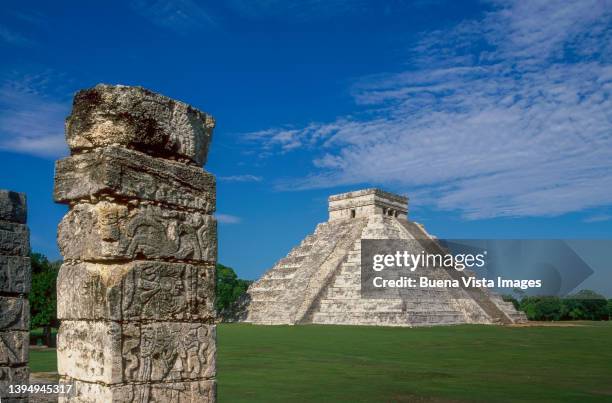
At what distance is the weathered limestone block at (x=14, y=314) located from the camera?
24.2 feet

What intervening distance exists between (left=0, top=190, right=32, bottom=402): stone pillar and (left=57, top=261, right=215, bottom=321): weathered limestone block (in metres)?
3.14

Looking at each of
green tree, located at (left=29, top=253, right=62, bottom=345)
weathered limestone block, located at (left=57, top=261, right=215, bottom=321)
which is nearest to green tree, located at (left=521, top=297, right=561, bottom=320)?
green tree, located at (left=29, top=253, right=62, bottom=345)

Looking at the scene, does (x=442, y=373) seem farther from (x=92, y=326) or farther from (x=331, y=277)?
(x=331, y=277)

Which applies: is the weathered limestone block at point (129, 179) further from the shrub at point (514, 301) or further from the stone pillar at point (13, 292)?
the shrub at point (514, 301)

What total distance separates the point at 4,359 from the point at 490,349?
15.3m

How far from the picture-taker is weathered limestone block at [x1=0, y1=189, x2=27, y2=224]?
298 inches

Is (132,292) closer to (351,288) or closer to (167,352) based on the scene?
(167,352)

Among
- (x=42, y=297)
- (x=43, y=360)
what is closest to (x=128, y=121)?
(x=43, y=360)

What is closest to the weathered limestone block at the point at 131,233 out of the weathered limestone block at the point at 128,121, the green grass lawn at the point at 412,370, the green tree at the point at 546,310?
the weathered limestone block at the point at 128,121

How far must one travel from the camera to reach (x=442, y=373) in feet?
42.7

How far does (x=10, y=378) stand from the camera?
730 cm

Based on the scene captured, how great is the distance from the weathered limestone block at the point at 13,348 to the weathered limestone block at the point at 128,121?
372cm

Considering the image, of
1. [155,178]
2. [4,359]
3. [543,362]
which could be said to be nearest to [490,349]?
[543,362]

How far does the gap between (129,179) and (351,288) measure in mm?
31313
